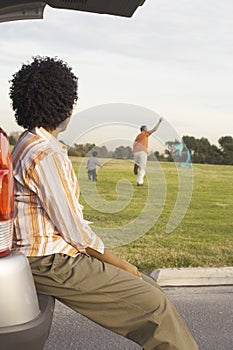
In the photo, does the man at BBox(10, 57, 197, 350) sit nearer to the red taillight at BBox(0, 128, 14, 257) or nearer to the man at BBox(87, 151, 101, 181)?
the red taillight at BBox(0, 128, 14, 257)

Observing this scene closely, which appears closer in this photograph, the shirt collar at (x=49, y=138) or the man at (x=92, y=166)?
the shirt collar at (x=49, y=138)

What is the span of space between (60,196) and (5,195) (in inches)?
9.2

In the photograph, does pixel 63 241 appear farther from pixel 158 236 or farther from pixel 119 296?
pixel 158 236

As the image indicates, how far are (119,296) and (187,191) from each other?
1.28 metres

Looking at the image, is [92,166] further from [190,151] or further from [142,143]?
[190,151]

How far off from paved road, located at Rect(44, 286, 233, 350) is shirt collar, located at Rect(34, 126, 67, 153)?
5.08 ft

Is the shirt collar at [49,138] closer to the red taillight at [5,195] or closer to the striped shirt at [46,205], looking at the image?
the striped shirt at [46,205]

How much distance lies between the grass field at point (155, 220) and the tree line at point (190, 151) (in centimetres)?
9

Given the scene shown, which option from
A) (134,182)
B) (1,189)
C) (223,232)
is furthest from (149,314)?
(223,232)

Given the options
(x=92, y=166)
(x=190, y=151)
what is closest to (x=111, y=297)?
(x=92, y=166)

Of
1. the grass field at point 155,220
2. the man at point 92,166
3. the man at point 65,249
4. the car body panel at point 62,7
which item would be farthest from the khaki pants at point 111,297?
the man at point 92,166

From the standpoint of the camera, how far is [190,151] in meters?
4.67

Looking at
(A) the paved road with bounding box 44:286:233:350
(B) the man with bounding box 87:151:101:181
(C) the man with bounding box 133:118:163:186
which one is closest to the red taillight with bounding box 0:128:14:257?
(C) the man with bounding box 133:118:163:186

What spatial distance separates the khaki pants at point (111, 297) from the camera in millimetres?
2395
